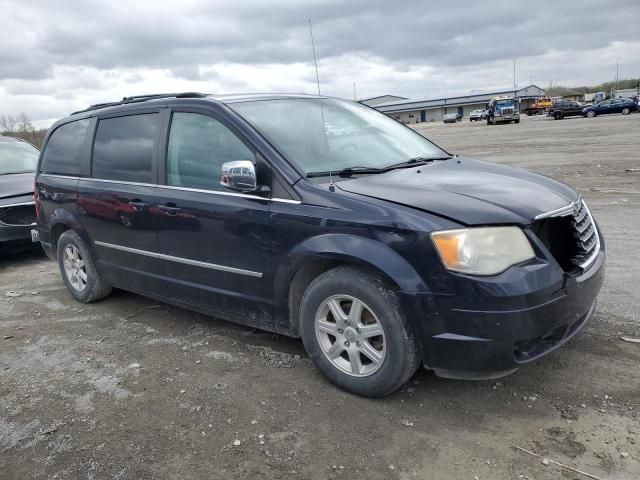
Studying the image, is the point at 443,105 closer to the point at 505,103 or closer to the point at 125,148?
the point at 505,103

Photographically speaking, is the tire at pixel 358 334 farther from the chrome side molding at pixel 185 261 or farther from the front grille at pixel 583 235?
the front grille at pixel 583 235

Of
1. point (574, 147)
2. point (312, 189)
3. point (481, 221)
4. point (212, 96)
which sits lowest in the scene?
point (574, 147)

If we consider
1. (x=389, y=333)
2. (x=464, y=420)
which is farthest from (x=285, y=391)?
(x=464, y=420)

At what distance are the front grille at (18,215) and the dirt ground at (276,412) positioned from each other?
2.99m

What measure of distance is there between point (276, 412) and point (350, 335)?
617 millimetres

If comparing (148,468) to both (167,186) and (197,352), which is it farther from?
(167,186)

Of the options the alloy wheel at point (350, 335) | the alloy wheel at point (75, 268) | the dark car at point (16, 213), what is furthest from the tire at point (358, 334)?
the dark car at point (16, 213)

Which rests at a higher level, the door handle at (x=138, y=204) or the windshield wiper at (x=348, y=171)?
the windshield wiper at (x=348, y=171)

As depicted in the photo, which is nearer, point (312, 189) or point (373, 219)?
point (373, 219)

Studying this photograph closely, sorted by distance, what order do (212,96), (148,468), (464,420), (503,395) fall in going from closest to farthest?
(148,468) → (464,420) → (503,395) → (212,96)

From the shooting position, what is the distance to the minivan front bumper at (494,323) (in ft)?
9.03

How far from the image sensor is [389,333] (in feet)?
9.86

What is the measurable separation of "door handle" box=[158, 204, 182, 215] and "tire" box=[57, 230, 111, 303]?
1490 millimetres

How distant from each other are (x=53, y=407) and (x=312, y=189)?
2.12m
